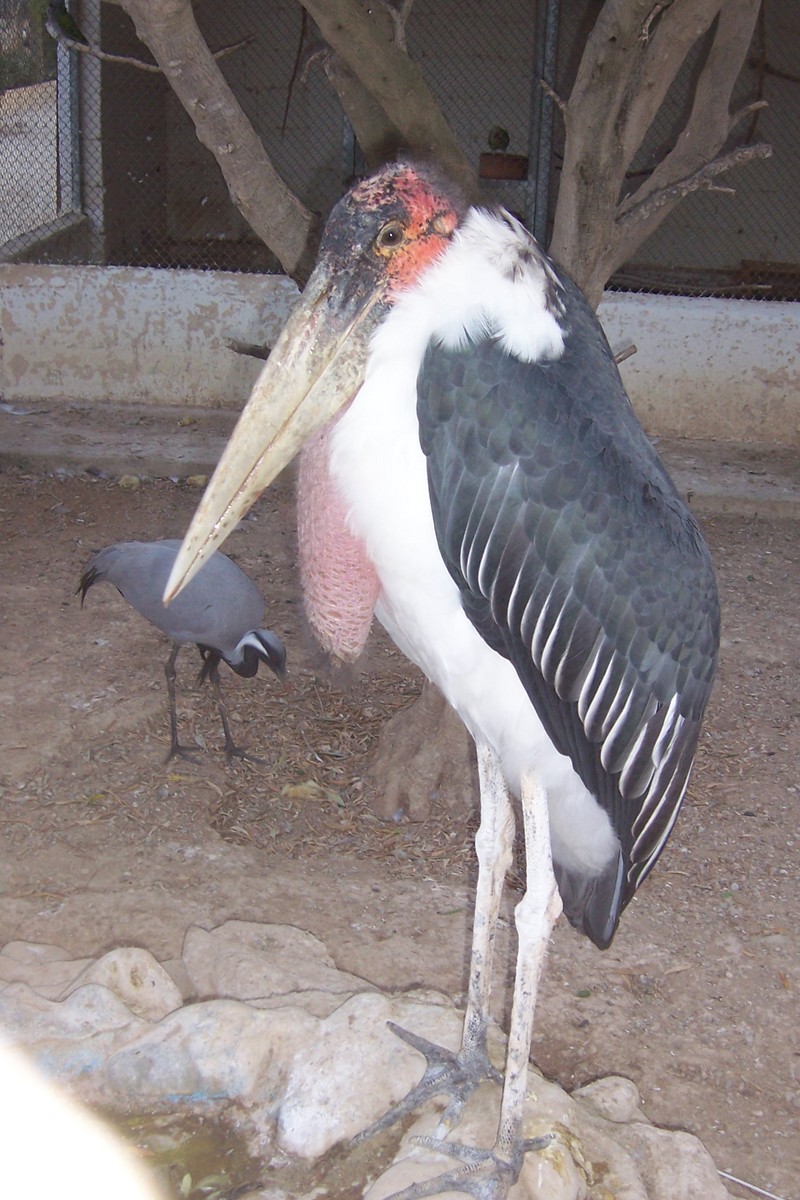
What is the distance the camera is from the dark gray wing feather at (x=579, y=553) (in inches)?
75.7

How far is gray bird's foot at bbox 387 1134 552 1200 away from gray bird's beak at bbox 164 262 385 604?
1.14m

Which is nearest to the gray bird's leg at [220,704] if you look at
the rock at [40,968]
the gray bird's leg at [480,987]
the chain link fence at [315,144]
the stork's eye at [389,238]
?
the rock at [40,968]

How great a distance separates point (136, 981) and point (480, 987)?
728mm

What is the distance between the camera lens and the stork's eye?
1945 mm

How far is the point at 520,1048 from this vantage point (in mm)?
2277

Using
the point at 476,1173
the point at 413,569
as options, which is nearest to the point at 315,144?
the point at 413,569

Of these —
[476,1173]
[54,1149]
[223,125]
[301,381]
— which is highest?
[223,125]

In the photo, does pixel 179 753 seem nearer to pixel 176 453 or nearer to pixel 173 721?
pixel 173 721

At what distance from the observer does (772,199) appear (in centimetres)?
1053

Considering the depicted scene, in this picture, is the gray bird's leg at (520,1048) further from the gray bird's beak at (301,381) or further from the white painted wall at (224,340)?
the white painted wall at (224,340)

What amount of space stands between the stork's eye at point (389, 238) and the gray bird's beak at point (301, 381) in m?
0.06

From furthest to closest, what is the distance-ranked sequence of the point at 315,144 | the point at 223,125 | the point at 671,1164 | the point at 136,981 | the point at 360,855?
the point at 315,144, the point at 360,855, the point at 223,125, the point at 136,981, the point at 671,1164

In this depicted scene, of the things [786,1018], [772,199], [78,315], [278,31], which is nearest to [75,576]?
[78,315]

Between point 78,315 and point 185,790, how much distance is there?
442cm
